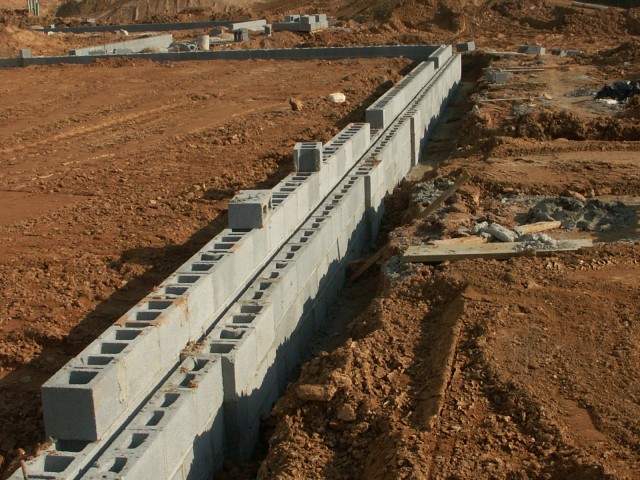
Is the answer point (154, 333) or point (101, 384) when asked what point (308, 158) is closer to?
point (154, 333)

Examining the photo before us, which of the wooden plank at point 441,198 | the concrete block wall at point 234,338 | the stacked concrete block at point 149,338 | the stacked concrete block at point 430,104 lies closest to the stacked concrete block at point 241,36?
the stacked concrete block at point 430,104

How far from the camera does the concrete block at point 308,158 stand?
9586 mm

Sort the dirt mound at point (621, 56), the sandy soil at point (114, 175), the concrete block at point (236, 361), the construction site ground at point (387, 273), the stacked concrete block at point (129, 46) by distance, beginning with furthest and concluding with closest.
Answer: the stacked concrete block at point (129, 46)
the dirt mound at point (621, 56)
the sandy soil at point (114, 175)
the concrete block at point (236, 361)
the construction site ground at point (387, 273)

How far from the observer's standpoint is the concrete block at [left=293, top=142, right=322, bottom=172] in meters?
9.59

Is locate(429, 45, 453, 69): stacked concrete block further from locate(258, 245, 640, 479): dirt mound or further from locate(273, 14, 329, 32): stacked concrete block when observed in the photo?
locate(258, 245, 640, 479): dirt mound

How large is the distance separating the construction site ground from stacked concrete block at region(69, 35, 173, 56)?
6494mm

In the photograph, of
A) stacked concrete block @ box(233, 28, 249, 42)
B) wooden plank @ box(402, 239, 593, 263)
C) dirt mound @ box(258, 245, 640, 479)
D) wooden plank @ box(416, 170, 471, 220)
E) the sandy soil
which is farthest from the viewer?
stacked concrete block @ box(233, 28, 249, 42)

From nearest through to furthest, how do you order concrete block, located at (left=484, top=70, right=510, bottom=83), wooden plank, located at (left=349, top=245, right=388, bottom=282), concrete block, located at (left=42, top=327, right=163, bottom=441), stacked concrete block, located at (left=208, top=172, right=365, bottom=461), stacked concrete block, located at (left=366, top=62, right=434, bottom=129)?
concrete block, located at (left=42, top=327, right=163, bottom=441) < stacked concrete block, located at (left=208, top=172, right=365, bottom=461) < wooden plank, located at (left=349, top=245, right=388, bottom=282) < stacked concrete block, located at (left=366, top=62, right=434, bottom=129) < concrete block, located at (left=484, top=70, right=510, bottom=83)

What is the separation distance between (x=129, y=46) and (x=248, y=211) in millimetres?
23341

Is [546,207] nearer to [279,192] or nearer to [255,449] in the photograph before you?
[279,192]

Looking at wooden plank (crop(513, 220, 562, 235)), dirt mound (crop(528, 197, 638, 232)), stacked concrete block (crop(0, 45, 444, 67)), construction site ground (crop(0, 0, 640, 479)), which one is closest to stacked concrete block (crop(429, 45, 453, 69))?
construction site ground (crop(0, 0, 640, 479))

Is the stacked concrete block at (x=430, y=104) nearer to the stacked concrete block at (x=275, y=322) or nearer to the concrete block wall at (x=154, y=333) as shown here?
the stacked concrete block at (x=275, y=322)

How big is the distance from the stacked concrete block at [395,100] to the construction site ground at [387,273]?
38.3 inches

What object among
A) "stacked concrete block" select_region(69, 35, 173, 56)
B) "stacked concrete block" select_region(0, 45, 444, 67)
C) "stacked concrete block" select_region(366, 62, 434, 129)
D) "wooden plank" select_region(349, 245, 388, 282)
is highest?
"stacked concrete block" select_region(69, 35, 173, 56)
